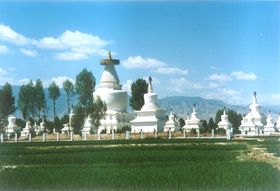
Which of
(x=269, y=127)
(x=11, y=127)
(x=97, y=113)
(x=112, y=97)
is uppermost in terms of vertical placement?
(x=112, y=97)

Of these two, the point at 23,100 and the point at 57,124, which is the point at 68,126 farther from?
the point at 57,124

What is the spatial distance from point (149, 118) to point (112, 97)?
39.2ft

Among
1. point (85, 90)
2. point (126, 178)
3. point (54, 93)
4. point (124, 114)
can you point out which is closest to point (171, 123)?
point (124, 114)

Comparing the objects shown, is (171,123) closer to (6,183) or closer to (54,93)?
(54,93)

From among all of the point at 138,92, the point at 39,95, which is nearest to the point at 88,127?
the point at 39,95

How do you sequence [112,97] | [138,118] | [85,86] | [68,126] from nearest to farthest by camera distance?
1. [85,86]
2. [68,126]
3. [138,118]
4. [112,97]

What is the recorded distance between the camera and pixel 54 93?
332ft

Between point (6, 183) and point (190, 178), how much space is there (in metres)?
6.79

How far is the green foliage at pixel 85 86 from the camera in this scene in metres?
86.0

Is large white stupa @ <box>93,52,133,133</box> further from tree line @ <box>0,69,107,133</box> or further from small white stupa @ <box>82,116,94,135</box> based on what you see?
tree line @ <box>0,69,107,133</box>

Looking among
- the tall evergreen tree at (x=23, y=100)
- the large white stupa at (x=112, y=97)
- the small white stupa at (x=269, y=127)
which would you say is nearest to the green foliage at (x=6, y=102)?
the tall evergreen tree at (x=23, y=100)

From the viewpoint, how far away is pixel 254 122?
100500 mm

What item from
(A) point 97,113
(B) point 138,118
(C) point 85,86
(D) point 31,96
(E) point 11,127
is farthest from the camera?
(E) point 11,127

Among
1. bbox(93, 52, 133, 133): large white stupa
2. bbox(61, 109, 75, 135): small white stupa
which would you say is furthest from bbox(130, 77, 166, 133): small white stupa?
bbox(61, 109, 75, 135): small white stupa
